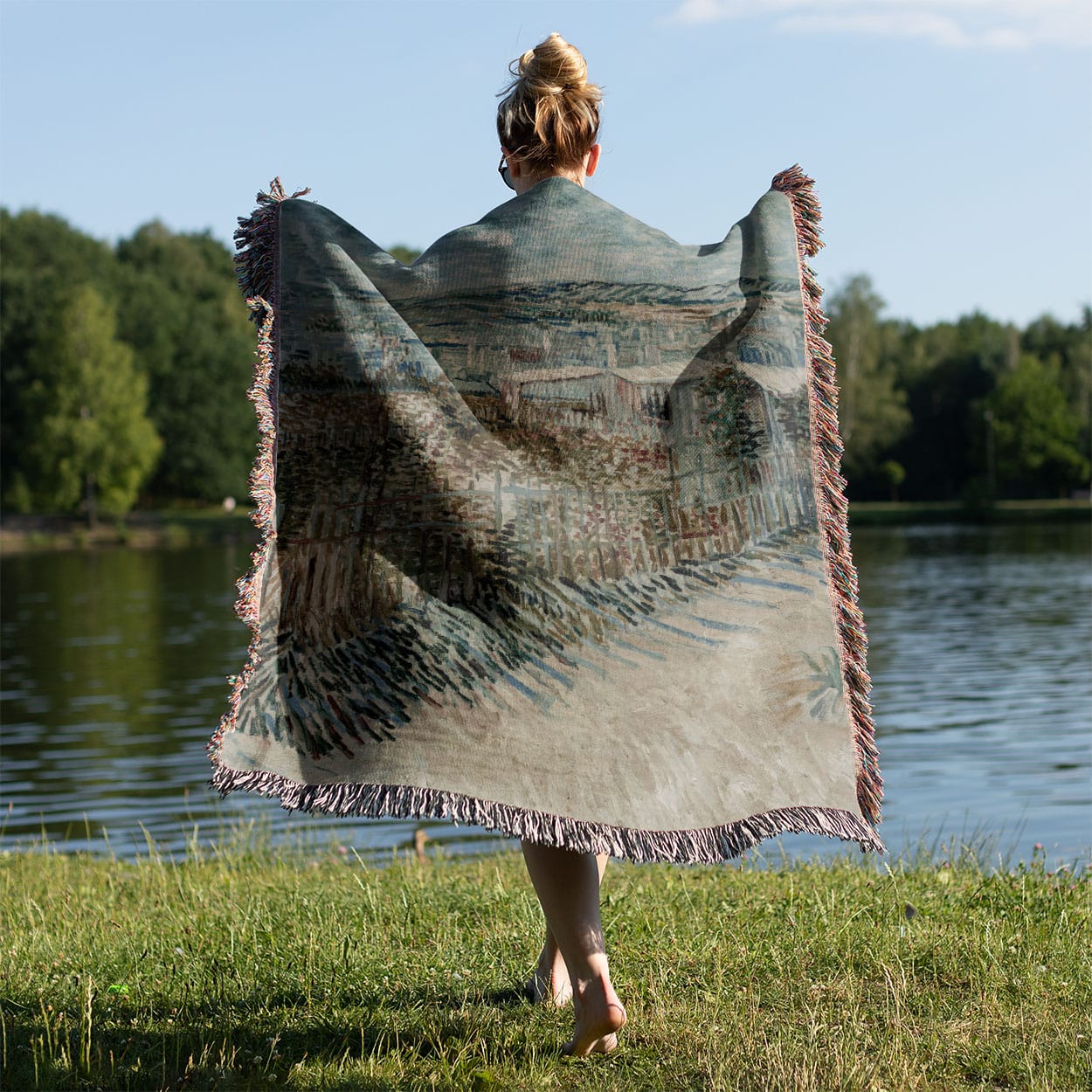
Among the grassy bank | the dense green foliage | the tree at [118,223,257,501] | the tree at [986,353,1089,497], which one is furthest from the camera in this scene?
the tree at [986,353,1089,497]

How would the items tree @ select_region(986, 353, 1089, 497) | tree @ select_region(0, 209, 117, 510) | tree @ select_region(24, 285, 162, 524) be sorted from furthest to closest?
tree @ select_region(986, 353, 1089, 497) → tree @ select_region(0, 209, 117, 510) → tree @ select_region(24, 285, 162, 524)

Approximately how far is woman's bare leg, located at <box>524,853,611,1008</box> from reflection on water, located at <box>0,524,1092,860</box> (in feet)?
11.1

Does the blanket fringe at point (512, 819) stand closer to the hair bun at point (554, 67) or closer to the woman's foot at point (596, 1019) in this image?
the woman's foot at point (596, 1019)

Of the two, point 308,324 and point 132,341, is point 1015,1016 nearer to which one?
point 308,324

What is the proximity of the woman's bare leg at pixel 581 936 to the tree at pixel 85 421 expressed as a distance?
49919 millimetres

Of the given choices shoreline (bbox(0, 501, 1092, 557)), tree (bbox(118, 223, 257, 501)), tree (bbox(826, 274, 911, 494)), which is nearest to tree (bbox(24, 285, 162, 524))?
shoreline (bbox(0, 501, 1092, 557))

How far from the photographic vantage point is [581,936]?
2.94 meters

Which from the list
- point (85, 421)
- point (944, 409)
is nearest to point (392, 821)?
point (85, 421)

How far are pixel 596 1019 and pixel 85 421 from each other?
50.9 m

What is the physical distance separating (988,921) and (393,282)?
2.49 metres

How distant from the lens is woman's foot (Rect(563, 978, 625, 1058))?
2883 mm

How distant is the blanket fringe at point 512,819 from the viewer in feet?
9.53

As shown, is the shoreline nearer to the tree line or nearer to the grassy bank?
the tree line

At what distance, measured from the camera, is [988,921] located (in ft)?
12.8
